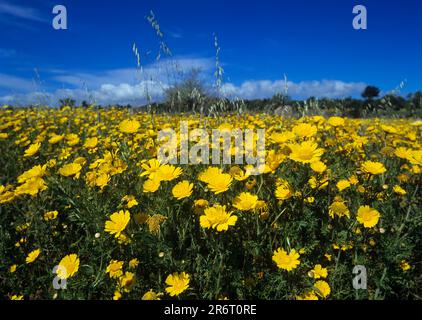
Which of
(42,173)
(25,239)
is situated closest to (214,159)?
(42,173)

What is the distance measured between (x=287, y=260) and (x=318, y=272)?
8.3 inches

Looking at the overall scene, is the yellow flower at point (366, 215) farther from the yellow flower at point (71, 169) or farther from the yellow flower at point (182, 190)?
the yellow flower at point (71, 169)

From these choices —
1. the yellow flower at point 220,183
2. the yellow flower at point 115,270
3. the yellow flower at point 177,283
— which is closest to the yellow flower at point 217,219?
the yellow flower at point 220,183

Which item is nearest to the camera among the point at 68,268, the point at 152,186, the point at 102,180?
the point at 68,268

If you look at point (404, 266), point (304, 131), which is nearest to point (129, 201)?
point (304, 131)

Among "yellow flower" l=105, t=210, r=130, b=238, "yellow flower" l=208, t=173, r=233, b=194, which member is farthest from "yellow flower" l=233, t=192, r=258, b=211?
"yellow flower" l=105, t=210, r=130, b=238

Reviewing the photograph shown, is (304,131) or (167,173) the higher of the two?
(304,131)

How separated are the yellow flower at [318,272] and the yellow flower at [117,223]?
3.42ft

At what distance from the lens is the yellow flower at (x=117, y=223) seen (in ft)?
5.84

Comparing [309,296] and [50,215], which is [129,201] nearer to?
[50,215]

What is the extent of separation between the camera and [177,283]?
1.64 meters
